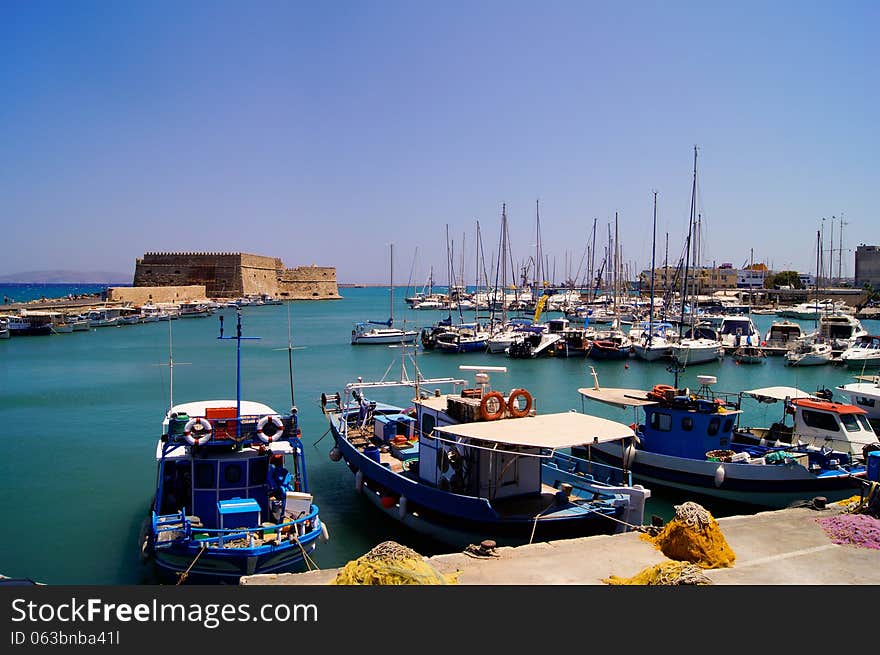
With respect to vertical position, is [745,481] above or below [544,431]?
below

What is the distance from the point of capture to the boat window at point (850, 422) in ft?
61.6

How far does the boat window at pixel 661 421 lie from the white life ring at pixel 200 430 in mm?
12338

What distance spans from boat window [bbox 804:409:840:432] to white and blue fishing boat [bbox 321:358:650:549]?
715cm

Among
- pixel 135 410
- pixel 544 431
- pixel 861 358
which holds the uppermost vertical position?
pixel 544 431

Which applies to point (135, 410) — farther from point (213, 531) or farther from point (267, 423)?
point (213, 531)

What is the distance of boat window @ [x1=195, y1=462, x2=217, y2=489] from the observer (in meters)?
14.1

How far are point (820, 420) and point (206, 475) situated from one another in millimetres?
16595

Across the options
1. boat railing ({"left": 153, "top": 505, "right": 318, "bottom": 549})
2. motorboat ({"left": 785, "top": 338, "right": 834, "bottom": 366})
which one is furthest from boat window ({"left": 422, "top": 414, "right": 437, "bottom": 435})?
motorboat ({"left": 785, "top": 338, "right": 834, "bottom": 366})

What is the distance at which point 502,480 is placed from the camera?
→ 1488 cm

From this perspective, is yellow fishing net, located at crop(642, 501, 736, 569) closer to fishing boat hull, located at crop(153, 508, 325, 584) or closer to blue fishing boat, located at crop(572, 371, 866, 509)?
blue fishing boat, located at crop(572, 371, 866, 509)

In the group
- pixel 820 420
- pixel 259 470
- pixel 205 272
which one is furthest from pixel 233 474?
pixel 205 272

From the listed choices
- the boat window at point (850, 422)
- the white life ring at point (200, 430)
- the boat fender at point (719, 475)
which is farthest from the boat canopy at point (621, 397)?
the white life ring at point (200, 430)

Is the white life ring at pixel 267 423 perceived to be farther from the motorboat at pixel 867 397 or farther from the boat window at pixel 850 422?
the motorboat at pixel 867 397

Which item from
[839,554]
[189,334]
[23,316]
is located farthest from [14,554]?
[23,316]
